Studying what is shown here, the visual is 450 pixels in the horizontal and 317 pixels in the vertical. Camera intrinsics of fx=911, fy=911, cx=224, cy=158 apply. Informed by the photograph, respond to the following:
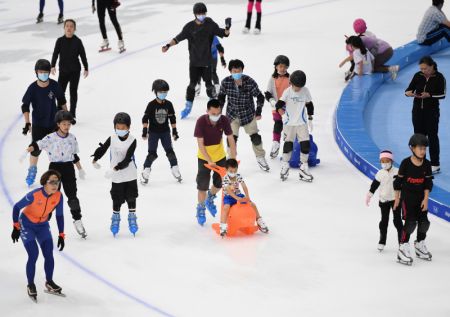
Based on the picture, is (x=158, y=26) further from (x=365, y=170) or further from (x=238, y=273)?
(x=238, y=273)

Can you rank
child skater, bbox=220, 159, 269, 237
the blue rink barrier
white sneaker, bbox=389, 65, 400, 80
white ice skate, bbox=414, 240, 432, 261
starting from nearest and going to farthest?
white ice skate, bbox=414, 240, 432, 261
child skater, bbox=220, 159, 269, 237
the blue rink barrier
white sneaker, bbox=389, 65, 400, 80

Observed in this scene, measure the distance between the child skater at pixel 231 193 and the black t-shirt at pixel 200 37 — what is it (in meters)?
4.82

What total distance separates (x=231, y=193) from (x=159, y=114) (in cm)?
200

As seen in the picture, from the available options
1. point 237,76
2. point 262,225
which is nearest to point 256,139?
point 237,76

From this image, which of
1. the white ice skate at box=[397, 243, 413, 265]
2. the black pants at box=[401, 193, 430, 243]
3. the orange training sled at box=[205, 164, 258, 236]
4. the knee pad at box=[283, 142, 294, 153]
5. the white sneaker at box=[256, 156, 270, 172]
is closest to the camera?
the black pants at box=[401, 193, 430, 243]

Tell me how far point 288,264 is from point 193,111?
20.9 feet

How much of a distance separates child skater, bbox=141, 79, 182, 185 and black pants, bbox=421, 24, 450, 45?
8.82 m

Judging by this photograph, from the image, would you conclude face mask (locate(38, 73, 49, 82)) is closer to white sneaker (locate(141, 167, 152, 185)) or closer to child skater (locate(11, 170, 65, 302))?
white sneaker (locate(141, 167, 152, 185))

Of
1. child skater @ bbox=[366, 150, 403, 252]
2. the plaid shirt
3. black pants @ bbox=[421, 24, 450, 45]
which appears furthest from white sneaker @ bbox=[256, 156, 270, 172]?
black pants @ bbox=[421, 24, 450, 45]

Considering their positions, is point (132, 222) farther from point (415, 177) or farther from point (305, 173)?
point (415, 177)

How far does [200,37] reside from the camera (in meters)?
15.4

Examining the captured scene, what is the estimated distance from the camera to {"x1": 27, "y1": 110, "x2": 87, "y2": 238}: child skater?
35.6 feet

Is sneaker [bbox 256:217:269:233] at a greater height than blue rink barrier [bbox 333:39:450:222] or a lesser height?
lesser

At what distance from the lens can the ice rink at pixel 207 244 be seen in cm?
950
